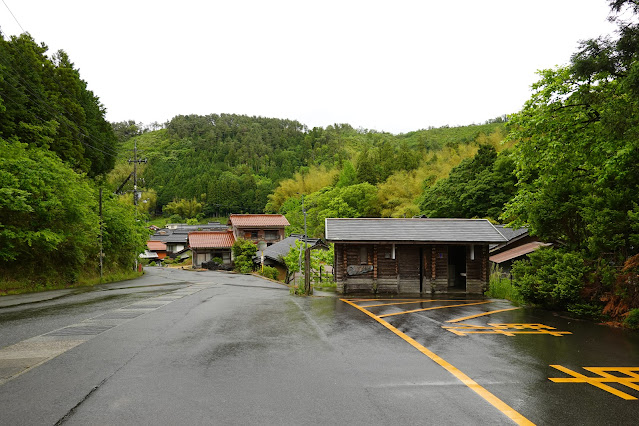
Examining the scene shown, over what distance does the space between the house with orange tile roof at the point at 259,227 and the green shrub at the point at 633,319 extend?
132 feet

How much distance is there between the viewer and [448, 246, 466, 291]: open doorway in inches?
696

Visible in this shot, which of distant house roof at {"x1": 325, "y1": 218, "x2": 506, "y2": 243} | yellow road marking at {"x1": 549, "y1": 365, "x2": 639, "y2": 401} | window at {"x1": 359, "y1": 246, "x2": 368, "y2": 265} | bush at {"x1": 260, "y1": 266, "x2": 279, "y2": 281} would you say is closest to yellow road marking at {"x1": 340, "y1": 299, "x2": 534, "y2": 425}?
yellow road marking at {"x1": 549, "y1": 365, "x2": 639, "y2": 401}

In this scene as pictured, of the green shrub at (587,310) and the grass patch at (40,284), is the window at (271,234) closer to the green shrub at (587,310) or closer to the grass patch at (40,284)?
the grass patch at (40,284)

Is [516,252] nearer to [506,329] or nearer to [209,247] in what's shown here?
[506,329]

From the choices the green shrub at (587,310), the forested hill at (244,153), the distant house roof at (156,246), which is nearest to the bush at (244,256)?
the forested hill at (244,153)

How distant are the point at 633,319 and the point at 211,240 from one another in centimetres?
4079

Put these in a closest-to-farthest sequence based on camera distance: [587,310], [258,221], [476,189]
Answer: [587,310], [476,189], [258,221]

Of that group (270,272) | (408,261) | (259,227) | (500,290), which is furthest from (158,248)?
(500,290)

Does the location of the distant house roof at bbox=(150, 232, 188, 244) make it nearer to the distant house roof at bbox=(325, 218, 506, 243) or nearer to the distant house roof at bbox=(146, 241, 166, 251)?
the distant house roof at bbox=(146, 241, 166, 251)

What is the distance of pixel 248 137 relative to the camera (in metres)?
103

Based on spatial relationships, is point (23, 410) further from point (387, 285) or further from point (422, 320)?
point (387, 285)

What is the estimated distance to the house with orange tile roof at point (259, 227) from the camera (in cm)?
4766

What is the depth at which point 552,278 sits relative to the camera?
1054cm

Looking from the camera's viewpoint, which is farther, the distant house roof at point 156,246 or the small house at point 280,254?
the distant house roof at point 156,246
